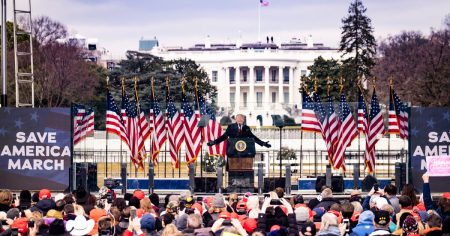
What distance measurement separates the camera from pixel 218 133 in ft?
142

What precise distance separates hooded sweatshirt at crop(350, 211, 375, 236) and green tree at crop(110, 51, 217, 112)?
7967cm

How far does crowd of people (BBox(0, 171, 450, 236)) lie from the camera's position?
63.2 ft

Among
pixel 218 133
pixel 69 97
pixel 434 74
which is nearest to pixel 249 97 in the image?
pixel 69 97

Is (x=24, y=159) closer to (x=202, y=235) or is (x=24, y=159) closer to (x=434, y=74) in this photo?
(x=202, y=235)

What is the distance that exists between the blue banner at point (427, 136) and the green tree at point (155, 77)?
62804 millimetres

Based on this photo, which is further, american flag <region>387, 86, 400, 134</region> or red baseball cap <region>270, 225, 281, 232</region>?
american flag <region>387, 86, 400, 134</region>

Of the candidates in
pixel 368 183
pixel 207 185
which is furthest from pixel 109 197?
pixel 368 183

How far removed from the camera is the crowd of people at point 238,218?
758 inches

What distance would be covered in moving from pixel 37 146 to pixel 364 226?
1934 cm

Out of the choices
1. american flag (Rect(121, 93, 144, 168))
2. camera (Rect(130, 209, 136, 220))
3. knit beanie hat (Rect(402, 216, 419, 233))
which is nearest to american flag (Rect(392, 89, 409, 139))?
american flag (Rect(121, 93, 144, 168))

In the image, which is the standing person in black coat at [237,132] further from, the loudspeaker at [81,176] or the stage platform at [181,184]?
the loudspeaker at [81,176]

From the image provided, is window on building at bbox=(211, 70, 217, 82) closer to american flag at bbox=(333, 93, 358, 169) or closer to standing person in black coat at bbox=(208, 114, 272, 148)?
american flag at bbox=(333, 93, 358, 169)

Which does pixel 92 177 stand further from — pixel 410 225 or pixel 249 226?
pixel 410 225

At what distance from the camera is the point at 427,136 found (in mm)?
37000
